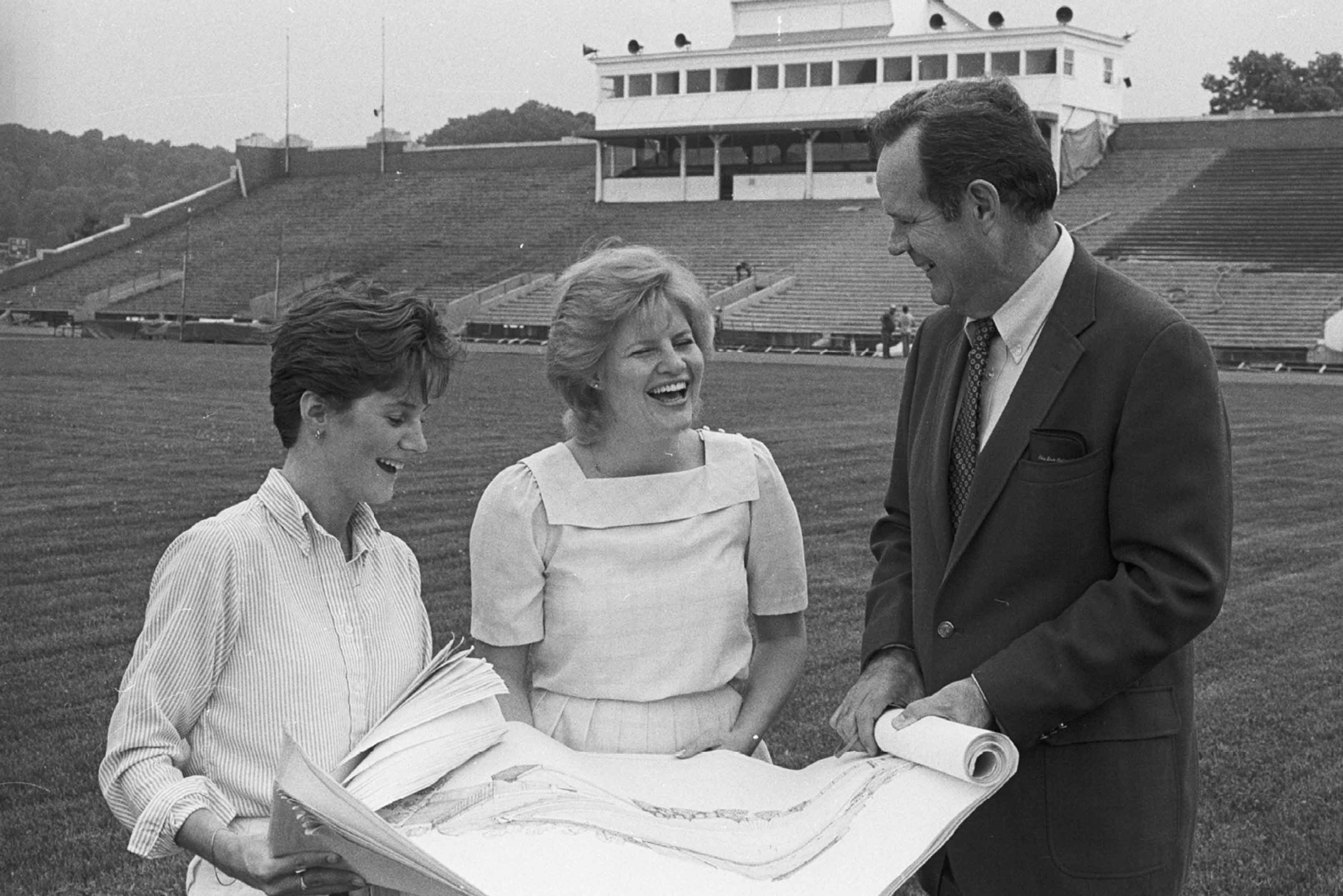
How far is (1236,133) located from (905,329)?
20517 millimetres

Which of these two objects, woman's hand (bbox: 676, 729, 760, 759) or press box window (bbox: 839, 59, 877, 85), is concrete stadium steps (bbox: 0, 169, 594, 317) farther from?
woman's hand (bbox: 676, 729, 760, 759)

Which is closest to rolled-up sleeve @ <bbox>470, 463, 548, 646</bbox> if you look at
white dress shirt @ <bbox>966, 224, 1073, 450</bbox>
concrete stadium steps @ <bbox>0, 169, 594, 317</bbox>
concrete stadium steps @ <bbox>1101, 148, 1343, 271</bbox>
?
white dress shirt @ <bbox>966, 224, 1073, 450</bbox>

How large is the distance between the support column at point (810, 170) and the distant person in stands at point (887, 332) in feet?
58.3

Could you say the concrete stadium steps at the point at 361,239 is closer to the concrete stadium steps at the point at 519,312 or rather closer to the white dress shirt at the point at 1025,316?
the concrete stadium steps at the point at 519,312

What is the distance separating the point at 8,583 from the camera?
9008mm

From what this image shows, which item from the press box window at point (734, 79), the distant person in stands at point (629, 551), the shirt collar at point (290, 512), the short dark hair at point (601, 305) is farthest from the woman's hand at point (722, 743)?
the press box window at point (734, 79)

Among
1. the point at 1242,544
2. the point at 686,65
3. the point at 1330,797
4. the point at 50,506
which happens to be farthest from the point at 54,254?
the point at 1330,797

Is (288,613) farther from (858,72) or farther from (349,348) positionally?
(858,72)

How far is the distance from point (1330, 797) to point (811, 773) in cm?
390

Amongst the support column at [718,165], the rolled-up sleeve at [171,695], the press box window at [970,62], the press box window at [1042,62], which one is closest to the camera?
the rolled-up sleeve at [171,695]

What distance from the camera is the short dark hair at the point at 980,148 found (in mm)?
2607

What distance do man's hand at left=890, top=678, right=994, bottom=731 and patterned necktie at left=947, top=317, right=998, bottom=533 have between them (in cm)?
33

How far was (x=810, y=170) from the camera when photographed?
52406 millimetres

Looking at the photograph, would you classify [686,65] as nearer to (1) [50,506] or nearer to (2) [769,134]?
(2) [769,134]
